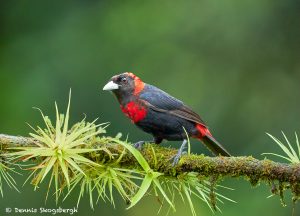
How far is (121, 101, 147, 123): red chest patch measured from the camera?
4.84 m

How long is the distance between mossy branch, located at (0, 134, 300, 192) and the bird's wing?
1.47 m

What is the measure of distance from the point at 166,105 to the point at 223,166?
5.47 feet

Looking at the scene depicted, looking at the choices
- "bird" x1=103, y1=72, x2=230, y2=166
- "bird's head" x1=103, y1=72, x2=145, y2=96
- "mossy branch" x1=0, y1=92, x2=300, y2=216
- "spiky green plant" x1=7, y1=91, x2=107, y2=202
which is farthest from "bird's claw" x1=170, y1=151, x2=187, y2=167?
"bird's head" x1=103, y1=72, x2=145, y2=96

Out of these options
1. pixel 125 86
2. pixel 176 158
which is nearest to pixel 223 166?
pixel 176 158

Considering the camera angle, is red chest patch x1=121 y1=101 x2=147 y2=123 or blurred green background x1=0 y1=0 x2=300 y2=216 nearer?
red chest patch x1=121 y1=101 x2=147 y2=123

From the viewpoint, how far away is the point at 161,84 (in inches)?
380

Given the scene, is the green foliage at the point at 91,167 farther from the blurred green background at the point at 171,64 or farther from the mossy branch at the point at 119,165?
the blurred green background at the point at 171,64

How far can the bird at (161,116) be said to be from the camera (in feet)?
15.8

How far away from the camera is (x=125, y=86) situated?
16.3ft

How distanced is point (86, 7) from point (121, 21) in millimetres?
518

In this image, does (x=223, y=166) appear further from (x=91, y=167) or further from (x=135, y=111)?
(x=135, y=111)

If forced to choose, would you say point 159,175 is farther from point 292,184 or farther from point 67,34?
point 67,34

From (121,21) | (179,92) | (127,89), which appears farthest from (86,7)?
(127,89)

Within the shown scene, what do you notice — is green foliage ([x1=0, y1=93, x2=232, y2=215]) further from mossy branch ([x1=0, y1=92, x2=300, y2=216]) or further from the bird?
the bird
